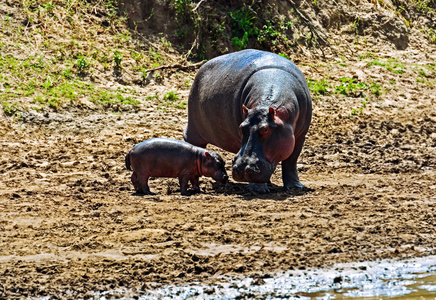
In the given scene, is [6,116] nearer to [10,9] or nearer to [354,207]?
[10,9]

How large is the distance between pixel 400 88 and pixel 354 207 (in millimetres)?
6934

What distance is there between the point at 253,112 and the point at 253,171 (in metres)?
0.68

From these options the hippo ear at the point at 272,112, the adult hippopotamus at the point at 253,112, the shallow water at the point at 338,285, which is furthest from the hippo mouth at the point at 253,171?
the shallow water at the point at 338,285

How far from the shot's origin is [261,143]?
7.40 m

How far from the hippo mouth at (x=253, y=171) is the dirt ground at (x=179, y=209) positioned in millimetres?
257

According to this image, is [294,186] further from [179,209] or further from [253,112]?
[179,209]

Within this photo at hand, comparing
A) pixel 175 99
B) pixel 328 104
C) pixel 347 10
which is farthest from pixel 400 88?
pixel 175 99

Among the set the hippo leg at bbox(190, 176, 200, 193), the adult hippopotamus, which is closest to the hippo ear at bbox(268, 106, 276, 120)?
the adult hippopotamus

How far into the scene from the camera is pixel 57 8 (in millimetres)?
13477

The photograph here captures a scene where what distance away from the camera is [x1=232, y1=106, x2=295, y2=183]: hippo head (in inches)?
287

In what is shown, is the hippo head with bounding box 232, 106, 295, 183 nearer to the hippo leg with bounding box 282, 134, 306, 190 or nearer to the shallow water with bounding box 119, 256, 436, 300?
the hippo leg with bounding box 282, 134, 306, 190

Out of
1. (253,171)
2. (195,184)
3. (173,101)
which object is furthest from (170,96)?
(253,171)

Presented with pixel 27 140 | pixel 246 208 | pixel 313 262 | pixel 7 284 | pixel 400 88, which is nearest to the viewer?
pixel 7 284

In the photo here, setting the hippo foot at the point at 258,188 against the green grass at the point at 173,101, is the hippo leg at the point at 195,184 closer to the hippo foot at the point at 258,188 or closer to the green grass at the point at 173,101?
the hippo foot at the point at 258,188
